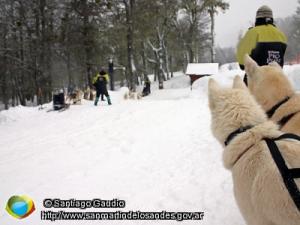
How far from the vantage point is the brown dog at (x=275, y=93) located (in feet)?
11.1

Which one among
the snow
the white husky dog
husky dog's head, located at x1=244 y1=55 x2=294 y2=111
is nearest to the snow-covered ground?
husky dog's head, located at x1=244 y1=55 x2=294 y2=111

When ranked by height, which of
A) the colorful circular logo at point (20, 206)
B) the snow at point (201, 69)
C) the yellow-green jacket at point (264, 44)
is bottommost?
the colorful circular logo at point (20, 206)

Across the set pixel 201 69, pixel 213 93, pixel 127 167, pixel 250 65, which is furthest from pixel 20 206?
pixel 201 69

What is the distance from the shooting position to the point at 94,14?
92.2ft

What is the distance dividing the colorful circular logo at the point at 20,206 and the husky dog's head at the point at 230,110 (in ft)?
10.4

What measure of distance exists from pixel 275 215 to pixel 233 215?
1.96 meters

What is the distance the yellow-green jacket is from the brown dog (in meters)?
0.82

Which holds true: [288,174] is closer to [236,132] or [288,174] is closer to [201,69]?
[236,132]

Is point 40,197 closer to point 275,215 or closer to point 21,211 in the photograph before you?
point 21,211

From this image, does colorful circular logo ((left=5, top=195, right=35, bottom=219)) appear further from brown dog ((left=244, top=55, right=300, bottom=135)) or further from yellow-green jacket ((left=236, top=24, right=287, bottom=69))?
yellow-green jacket ((left=236, top=24, right=287, bottom=69))

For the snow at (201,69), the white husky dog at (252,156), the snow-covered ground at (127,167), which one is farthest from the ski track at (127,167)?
the snow at (201,69)

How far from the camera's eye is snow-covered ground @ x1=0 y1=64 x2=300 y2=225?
450 centimetres

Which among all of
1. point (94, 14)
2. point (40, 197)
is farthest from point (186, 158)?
point (94, 14)

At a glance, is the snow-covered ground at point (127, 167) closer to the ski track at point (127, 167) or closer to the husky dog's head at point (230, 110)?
the ski track at point (127, 167)
